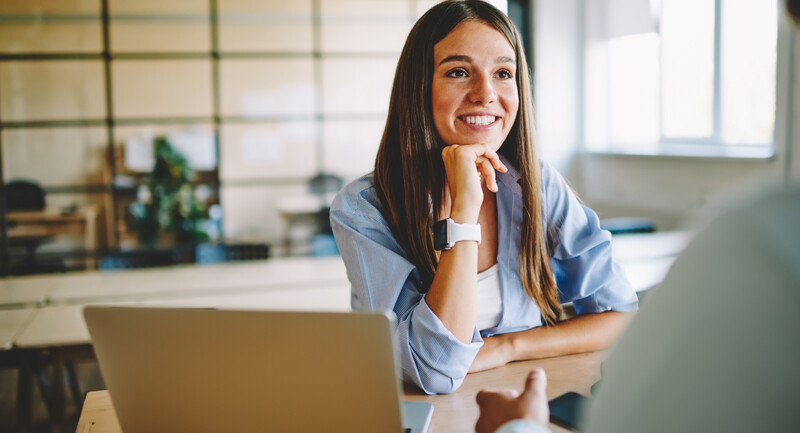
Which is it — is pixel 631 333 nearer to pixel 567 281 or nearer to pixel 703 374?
pixel 703 374

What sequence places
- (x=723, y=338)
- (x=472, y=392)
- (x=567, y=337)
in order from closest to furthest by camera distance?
1. (x=723, y=338)
2. (x=472, y=392)
3. (x=567, y=337)

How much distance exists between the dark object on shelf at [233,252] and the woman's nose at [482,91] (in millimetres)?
2728

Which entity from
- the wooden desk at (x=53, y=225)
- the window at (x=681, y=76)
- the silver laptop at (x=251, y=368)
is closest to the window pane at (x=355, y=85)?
the window at (x=681, y=76)

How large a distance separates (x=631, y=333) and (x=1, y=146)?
6.63 metres

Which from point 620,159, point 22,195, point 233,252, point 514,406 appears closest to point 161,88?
point 22,195

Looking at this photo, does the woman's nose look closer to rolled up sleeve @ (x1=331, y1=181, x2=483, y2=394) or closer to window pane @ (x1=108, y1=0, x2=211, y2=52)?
rolled up sleeve @ (x1=331, y1=181, x2=483, y2=394)

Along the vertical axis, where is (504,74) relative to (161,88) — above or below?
below

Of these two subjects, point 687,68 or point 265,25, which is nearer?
point 687,68

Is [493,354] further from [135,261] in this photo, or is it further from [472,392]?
[135,261]

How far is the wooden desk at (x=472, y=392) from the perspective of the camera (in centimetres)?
108

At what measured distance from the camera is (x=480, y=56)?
147cm

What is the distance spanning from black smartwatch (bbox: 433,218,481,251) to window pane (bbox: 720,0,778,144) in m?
3.55

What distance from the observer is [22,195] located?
5.96 metres

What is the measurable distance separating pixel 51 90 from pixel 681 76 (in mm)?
5377
